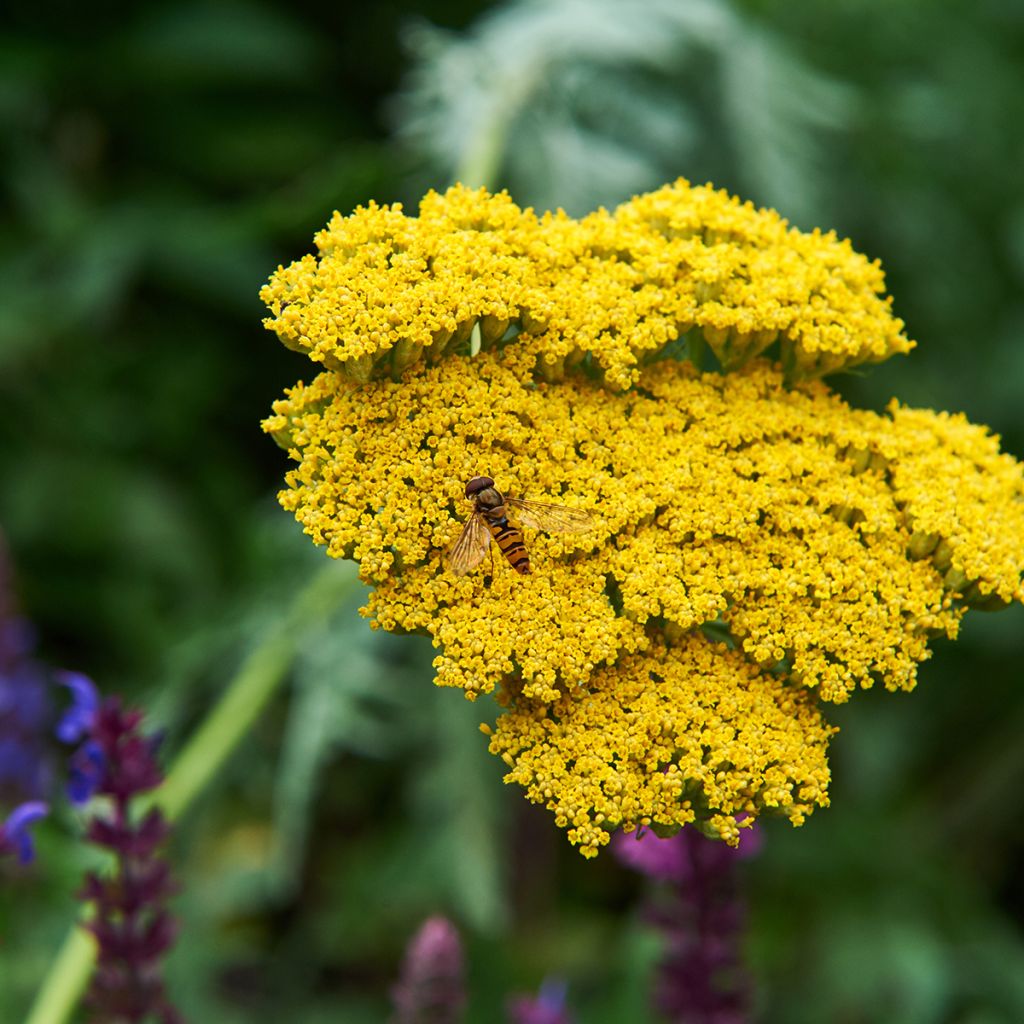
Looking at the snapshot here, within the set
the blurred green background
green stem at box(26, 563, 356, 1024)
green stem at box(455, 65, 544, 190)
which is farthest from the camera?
the blurred green background

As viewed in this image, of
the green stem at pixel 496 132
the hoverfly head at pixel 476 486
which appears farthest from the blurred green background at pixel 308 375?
the hoverfly head at pixel 476 486

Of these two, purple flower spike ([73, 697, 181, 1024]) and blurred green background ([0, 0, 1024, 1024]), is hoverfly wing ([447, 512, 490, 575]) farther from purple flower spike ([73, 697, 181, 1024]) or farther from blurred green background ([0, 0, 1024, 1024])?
blurred green background ([0, 0, 1024, 1024])

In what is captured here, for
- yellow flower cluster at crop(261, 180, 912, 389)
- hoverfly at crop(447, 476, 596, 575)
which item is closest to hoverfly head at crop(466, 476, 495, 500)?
hoverfly at crop(447, 476, 596, 575)

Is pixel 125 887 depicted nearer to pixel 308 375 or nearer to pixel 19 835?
pixel 19 835

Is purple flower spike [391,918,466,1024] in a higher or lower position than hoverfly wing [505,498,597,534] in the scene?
lower

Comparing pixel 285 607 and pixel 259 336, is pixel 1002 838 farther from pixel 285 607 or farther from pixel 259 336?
pixel 259 336

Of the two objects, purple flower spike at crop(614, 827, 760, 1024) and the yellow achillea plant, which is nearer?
the yellow achillea plant

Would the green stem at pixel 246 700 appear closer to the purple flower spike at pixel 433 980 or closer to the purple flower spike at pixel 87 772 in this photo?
the purple flower spike at pixel 87 772
